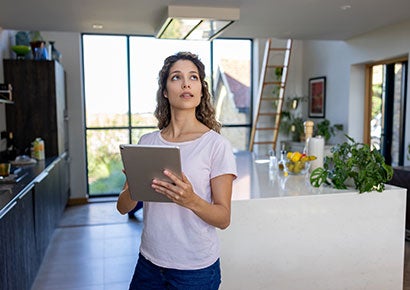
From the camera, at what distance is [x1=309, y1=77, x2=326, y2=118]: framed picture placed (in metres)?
6.28

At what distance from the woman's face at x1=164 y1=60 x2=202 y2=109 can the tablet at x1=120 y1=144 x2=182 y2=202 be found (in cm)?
26

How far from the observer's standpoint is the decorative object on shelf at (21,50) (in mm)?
4547

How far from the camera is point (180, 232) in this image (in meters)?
1.29

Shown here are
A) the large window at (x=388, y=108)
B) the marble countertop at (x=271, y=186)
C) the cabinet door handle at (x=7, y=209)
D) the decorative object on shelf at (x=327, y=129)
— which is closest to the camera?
the cabinet door handle at (x=7, y=209)

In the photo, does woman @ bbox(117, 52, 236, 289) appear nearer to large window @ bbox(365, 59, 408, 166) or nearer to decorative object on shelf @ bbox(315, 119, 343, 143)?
large window @ bbox(365, 59, 408, 166)

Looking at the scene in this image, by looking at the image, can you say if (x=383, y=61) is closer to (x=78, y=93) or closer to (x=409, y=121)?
(x=409, y=121)

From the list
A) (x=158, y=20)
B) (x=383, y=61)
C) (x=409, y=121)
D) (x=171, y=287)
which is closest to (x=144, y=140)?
(x=171, y=287)

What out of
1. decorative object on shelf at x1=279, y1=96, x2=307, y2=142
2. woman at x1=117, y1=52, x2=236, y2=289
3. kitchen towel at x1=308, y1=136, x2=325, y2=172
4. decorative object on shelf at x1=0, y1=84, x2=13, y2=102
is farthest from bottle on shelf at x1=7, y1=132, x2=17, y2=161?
decorative object on shelf at x1=279, y1=96, x2=307, y2=142

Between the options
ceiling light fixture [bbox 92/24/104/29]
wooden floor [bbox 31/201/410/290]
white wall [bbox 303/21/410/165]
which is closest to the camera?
wooden floor [bbox 31/201/410/290]

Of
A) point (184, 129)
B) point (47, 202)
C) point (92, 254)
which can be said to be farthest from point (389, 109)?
point (184, 129)

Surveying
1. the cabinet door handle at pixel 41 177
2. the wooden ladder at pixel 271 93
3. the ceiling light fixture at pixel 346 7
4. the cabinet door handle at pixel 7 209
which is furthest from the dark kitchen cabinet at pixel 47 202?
the ceiling light fixture at pixel 346 7

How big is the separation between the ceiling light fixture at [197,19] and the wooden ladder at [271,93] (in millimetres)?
2215

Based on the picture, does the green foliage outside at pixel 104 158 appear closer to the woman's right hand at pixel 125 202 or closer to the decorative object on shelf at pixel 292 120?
the decorative object on shelf at pixel 292 120

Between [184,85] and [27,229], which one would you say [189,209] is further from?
[27,229]
